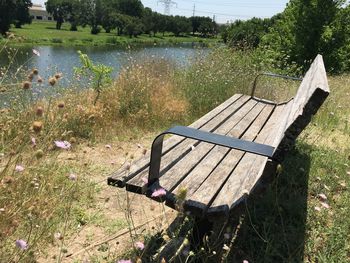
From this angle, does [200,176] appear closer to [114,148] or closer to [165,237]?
[165,237]

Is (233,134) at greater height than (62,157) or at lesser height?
greater

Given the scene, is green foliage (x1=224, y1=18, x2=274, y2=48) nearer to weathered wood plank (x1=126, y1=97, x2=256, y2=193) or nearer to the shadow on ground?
weathered wood plank (x1=126, y1=97, x2=256, y2=193)

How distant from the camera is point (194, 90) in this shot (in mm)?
6340

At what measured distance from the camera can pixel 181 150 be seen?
8.60 feet

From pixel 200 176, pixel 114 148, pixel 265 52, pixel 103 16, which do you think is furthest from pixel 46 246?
pixel 103 16

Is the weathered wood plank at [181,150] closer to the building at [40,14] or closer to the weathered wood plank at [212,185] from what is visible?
the weathered wood plank at [212,185]

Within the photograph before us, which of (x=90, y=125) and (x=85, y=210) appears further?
(x=90, y=125)

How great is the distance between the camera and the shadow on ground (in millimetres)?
2518

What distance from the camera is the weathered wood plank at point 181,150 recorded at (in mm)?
2057

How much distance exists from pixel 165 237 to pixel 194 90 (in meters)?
4.02

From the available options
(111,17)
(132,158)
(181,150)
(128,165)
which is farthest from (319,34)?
(111,17)

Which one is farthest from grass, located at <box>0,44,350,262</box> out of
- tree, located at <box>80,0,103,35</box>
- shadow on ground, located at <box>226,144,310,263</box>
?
tree, located at <box>80,0,103,35</box>

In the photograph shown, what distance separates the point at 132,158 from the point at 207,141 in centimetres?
61

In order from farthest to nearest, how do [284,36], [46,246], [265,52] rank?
[284,36] < [265,52] < [46,246]
